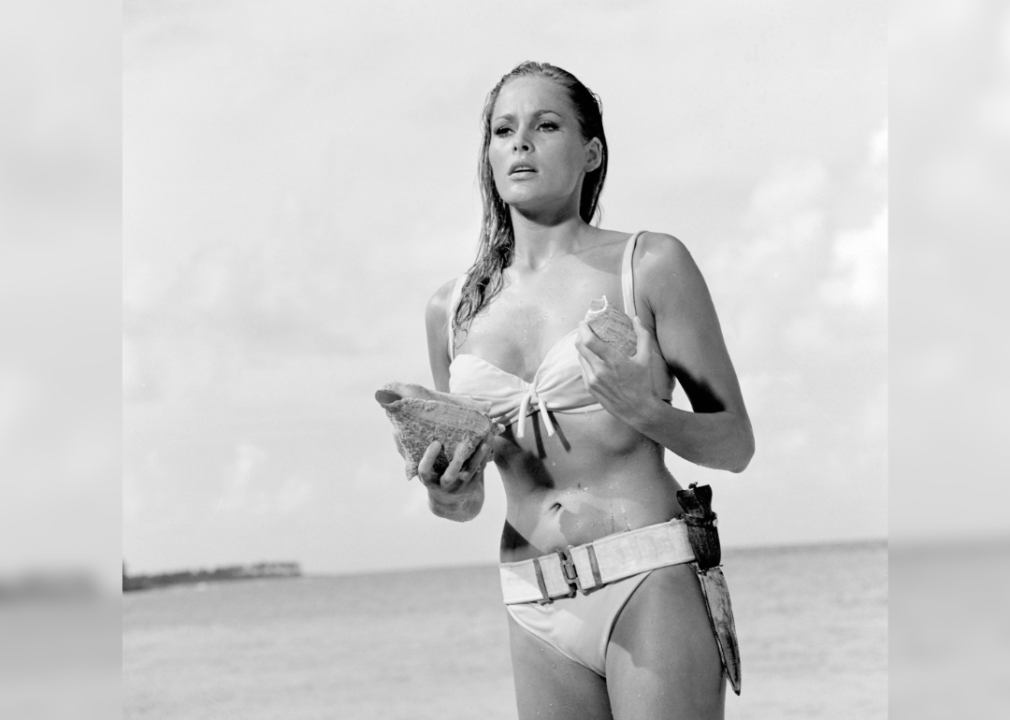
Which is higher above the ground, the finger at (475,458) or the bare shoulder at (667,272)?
the bare shoulder at (667,272)

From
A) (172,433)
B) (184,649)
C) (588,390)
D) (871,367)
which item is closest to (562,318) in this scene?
(588,390)

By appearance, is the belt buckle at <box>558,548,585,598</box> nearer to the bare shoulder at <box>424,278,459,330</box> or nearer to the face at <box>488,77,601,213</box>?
the bare shoulder at <box>424,278,459,330</box>

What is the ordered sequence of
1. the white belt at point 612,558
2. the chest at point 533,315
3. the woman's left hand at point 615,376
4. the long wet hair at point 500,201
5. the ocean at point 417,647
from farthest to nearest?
the ocean at point 417,647 → the long wet hair at point 500,201 → the chest at point 533,315 → the white belt at point 612,558 → the woman's left hand at point 615,376

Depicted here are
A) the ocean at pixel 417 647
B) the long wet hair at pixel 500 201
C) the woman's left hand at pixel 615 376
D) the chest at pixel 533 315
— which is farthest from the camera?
the ocean at pixel 417 647

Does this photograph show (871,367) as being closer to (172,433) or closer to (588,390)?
(588,390)

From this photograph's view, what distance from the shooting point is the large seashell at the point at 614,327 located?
2.17 metres

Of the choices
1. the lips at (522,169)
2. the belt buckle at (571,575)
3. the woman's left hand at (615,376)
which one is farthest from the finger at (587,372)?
the lips at (522,169)

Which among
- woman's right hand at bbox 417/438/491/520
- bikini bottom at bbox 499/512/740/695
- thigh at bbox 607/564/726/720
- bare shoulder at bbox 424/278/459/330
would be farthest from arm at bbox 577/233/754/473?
bare shoulder at bbox 424/278/459/330

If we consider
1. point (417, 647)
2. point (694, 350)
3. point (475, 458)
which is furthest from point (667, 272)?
point (417, 647)

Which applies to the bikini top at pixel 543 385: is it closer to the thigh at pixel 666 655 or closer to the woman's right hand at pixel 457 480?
the woman's right hand at pixel 457 480

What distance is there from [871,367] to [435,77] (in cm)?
190

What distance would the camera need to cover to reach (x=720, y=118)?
347cm

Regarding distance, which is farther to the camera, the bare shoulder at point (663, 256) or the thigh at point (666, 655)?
the bare shoulder at point (663, 256)

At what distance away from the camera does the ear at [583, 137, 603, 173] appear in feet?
8.24
